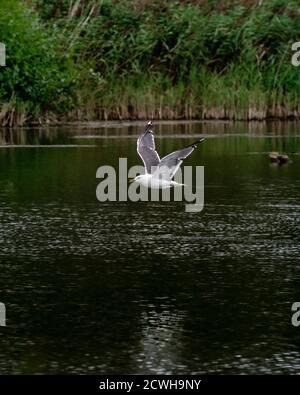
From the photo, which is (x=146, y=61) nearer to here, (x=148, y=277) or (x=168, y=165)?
(x=168, y=165)

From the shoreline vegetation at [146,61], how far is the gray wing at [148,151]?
53.9ft

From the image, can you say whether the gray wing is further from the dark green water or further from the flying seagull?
the dark green water

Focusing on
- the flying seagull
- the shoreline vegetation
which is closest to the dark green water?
the flying seagull

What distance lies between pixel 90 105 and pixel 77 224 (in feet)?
63.8

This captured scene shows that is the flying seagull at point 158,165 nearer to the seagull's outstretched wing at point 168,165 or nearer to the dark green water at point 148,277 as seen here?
the seagull's outstretched wing at point 168,165

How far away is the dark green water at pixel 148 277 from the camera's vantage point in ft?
32.4

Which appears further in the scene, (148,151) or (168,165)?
(148,151)

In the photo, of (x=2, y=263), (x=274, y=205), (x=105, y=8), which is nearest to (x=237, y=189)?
(x=274, y=205)

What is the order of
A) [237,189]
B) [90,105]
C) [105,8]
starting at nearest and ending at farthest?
1. [237,189]
2. [90,105]
3. [105,8]

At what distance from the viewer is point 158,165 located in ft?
51.1

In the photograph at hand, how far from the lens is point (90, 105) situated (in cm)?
3550

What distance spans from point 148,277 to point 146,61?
24.6 meters

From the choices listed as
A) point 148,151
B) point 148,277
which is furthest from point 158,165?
point 148,277
